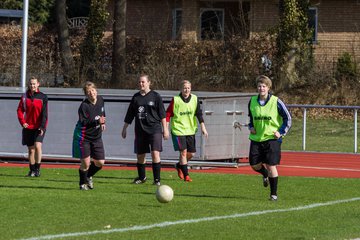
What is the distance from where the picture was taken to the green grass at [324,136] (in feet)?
91.1

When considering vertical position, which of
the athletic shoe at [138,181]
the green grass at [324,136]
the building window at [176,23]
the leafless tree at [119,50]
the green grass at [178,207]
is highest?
the building window at [176,23]

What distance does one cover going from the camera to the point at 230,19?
151ft

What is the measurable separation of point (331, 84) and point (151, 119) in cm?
1910

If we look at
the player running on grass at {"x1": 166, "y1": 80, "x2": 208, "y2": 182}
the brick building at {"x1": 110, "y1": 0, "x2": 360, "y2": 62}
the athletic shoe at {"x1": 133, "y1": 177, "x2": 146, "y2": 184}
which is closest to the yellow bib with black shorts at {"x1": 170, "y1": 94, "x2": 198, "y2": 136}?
the player running on grass at {"x1": 166, "y1": 80, "x2": 208, "y2": 182}

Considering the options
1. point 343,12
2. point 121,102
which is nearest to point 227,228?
point 121,102

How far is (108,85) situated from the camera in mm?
37844

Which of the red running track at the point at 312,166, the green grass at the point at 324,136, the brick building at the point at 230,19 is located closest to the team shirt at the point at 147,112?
the red running track at the point at 312,166

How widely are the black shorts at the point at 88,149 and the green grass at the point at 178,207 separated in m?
0.57

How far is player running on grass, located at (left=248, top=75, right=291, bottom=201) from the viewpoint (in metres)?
15.6

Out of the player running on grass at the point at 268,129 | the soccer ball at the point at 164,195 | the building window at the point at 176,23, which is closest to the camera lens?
the soccer ball at the point at 164,195

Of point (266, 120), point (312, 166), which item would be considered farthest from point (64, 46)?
point (266, 120)

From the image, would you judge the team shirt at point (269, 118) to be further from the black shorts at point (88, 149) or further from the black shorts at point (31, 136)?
the black shorts at point (31, 136)

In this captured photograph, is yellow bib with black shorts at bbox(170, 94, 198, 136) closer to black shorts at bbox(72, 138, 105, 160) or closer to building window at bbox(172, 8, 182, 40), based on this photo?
black shorts at bbox(72, 138, 105, 160)

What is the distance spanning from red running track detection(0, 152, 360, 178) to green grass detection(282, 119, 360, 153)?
4.54ft
